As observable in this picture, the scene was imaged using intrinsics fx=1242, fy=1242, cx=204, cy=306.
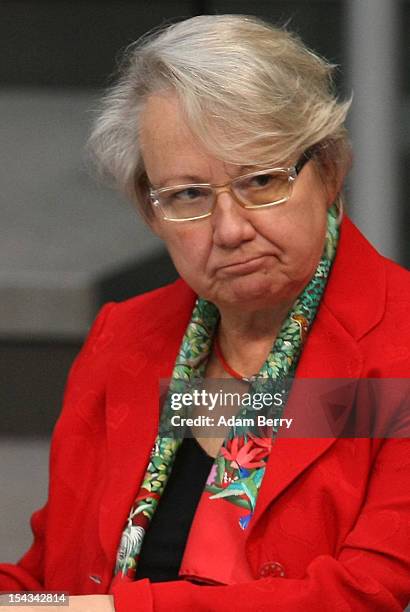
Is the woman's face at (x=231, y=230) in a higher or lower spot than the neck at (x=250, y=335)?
higher

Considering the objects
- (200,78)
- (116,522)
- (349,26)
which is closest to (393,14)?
(349,26)

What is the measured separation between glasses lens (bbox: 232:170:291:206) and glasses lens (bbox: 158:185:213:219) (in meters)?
0.05

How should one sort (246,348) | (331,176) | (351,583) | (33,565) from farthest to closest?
(33,565)
(246,348)
(331,176)
(351,583)

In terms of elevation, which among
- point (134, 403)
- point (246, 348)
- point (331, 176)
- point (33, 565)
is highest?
point (331, 176)

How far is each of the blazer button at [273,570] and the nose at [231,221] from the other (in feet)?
1.58

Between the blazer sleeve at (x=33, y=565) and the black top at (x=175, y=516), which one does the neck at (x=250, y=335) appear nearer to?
the black top at (x=175, y=516)

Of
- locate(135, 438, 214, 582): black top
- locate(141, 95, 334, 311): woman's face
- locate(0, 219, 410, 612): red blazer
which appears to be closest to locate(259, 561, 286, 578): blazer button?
locate(0, 219, 410, 612): red blazer

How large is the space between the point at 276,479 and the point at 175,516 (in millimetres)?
229

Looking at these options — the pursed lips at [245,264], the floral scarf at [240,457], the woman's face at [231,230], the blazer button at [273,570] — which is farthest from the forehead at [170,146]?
the blazer button at [273,570]

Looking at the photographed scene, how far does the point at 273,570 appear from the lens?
185 cm

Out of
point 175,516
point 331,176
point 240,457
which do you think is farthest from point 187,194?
point 175,516

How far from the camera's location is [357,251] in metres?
2.02

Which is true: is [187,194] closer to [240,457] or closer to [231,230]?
[231,230]

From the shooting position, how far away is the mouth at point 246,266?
1902 mm
